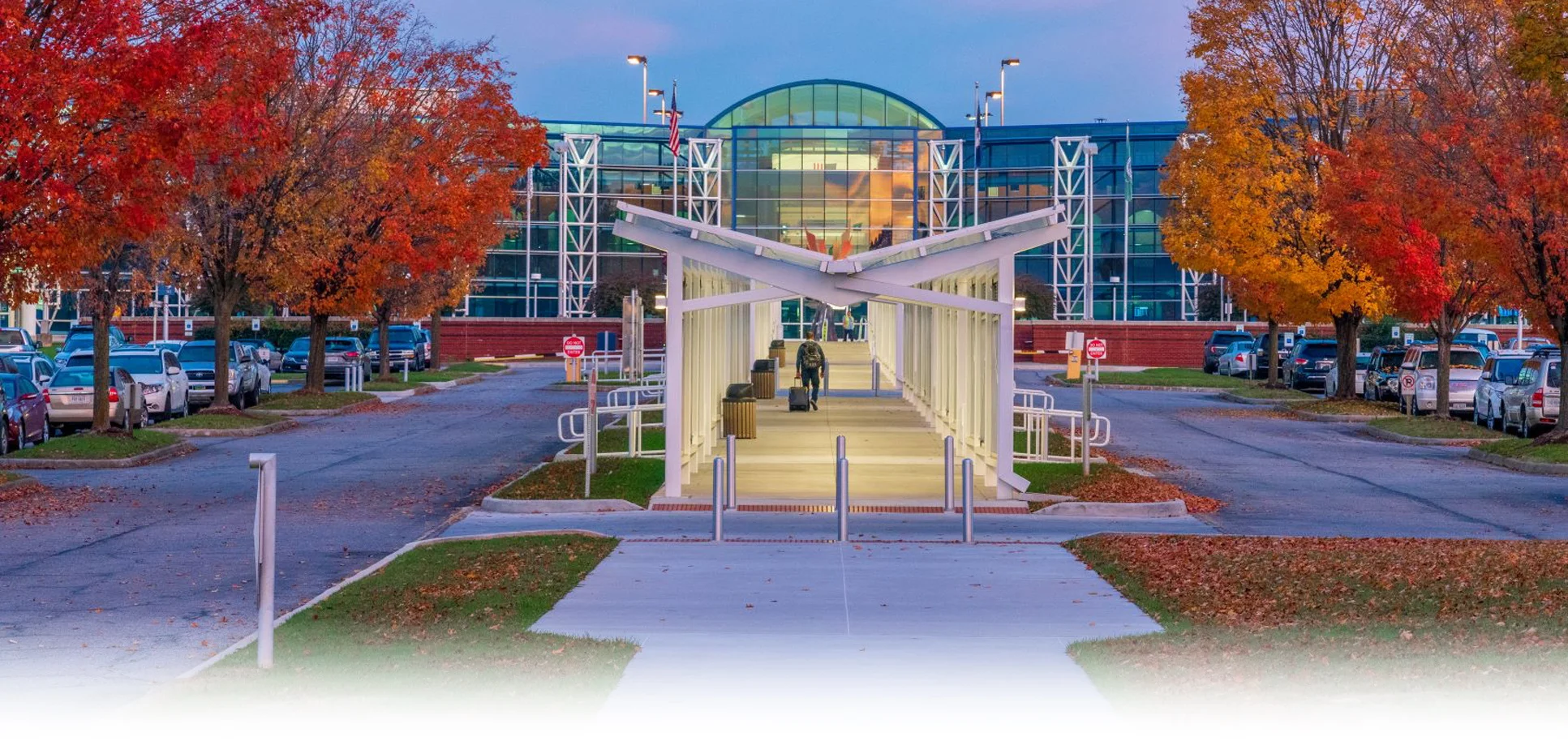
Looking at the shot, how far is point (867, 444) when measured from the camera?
2861 cm

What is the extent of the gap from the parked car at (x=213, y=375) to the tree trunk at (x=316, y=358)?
1.29m

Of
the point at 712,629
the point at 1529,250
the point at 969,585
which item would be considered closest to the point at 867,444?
the point at 1529,250

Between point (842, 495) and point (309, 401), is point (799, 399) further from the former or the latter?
point (842, 495)

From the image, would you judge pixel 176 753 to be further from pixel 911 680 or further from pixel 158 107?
pixel 158 107

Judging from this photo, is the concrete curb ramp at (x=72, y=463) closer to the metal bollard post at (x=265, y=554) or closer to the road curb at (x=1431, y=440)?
the metal bollard post at (x=265, y=554)

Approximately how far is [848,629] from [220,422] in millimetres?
24576

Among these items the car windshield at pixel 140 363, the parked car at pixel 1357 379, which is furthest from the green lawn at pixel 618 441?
the parked car at pixel 1357 379

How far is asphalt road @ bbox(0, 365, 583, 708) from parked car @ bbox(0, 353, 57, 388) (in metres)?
4.67

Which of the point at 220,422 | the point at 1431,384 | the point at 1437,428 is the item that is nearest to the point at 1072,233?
the point at 1431,384

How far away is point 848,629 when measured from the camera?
11.3m

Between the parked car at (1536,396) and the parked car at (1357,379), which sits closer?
the parked car at (1536,396)

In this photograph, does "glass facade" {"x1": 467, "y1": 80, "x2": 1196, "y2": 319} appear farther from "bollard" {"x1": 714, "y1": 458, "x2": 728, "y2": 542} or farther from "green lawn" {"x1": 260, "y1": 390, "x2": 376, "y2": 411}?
"bollard" {"x1": 714, "y1": 458, "x2": 728, "y2": 542}

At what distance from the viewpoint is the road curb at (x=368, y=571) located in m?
9.99

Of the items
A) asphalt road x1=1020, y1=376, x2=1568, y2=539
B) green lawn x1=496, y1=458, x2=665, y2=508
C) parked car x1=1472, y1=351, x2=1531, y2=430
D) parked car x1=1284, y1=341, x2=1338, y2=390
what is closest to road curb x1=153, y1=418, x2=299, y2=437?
green lawn x1=496, y1=458, x2=665, y2=508
